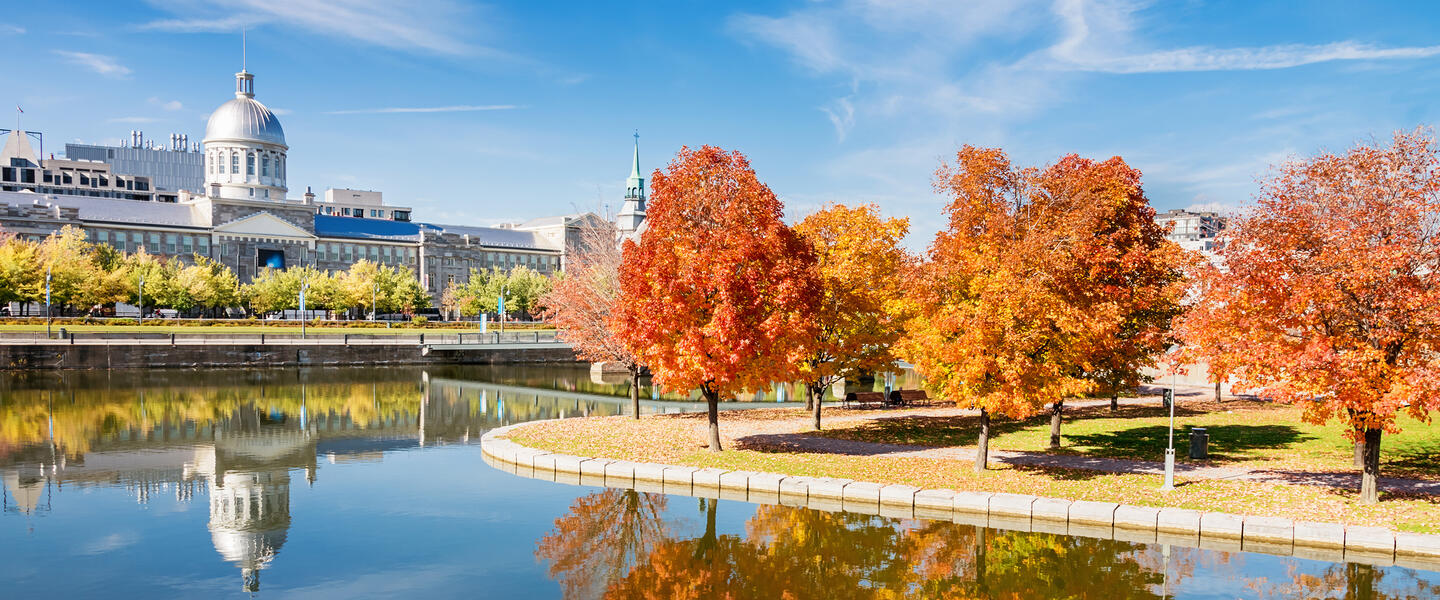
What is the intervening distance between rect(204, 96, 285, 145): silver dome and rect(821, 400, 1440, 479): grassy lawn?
116 m

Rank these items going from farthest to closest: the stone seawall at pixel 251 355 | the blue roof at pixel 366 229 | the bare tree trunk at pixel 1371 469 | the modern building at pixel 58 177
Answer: the modern building at pixel 58 177
the blue roof at pixel 366 229
the stone seawall at pixel 251 355
the bare tree trunk at pixel 1371 469

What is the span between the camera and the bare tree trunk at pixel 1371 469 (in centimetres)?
1900

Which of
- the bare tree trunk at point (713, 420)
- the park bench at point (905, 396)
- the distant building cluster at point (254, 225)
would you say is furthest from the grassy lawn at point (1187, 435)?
the distant building cluster at point (254, 225)

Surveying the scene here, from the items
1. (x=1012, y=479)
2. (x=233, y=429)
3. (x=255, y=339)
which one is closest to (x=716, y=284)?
(x=1012, y=479)

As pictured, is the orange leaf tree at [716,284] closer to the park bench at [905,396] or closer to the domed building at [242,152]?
the park bench at [905,396]

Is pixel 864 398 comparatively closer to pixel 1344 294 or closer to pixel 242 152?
pixel 1344 294

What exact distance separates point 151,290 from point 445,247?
5468cm

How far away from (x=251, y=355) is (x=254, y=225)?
68204 mm

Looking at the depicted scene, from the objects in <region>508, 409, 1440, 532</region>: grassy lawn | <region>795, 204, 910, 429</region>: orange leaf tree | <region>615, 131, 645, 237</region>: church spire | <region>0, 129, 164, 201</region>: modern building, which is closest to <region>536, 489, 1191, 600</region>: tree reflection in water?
<region>508, 409, 1440, 532</region>: grassy lawn

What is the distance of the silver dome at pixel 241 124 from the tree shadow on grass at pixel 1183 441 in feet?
406

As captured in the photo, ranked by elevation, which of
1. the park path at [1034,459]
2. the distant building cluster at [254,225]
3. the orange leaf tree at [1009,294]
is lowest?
the park path at [1034,459]

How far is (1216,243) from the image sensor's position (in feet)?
71.6

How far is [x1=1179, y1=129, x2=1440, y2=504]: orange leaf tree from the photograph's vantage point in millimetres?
17297

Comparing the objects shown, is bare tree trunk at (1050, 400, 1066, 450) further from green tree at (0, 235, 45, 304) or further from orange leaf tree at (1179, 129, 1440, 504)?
green tree at (0, 235, 45, 304)
